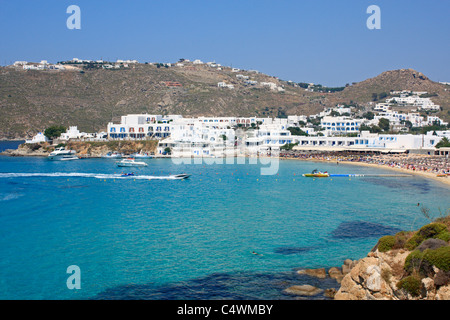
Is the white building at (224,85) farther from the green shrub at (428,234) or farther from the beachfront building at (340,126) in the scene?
the green shrub at (428,234)

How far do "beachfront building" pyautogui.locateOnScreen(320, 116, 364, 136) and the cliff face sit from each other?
8685 cm

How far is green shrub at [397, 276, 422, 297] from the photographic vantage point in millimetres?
13516

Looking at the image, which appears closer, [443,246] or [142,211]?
[443,246]

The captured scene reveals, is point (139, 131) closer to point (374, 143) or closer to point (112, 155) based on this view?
point (112, 155)

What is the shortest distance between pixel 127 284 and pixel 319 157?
68.5 m

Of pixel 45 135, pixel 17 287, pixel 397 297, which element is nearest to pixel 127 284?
pixel 17 287

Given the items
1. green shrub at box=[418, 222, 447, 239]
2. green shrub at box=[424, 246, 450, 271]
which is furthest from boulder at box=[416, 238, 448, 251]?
green shrub at box=[418, 222, 447, 239]

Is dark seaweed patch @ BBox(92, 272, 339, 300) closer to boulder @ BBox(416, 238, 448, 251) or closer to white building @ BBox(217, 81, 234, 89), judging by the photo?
boulder @ BBox(416, 238, 448, 251)

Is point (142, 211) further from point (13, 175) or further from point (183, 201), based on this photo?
point (13, 175)

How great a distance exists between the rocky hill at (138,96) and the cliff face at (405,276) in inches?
4425

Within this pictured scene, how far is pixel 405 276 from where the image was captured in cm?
1454

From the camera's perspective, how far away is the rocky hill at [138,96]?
123312 millimetres

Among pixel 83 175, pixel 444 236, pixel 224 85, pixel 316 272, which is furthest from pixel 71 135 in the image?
pixel 444 236

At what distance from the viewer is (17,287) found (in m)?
17.8
